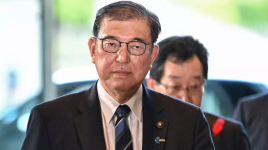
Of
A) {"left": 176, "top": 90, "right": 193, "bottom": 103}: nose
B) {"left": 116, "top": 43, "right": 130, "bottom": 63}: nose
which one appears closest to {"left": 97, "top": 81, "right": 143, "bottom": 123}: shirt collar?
{"left": 116, "top": 43, "right": 130, "bottom": 63}: nose

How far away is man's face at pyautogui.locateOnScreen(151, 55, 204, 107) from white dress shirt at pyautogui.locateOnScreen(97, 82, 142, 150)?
727 mm

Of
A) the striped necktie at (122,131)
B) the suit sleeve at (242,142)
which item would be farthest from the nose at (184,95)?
the striped necktie at (122,131)

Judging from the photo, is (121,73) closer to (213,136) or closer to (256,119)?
(213,136)

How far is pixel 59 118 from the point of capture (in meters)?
1.90

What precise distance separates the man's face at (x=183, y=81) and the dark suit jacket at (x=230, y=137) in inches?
8.7

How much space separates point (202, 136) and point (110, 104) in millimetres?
398

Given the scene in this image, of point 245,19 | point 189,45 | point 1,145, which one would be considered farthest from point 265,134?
point 1,145

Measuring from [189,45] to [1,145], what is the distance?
3.67 metres

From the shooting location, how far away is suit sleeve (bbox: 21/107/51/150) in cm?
180

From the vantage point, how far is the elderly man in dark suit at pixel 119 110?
1863mm

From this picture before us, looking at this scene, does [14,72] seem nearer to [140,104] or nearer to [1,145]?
[1,145]

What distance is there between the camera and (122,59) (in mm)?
1852

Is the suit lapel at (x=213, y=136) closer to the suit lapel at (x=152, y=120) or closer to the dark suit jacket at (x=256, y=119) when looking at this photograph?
the dark suit jacket at (x=256, y=119)

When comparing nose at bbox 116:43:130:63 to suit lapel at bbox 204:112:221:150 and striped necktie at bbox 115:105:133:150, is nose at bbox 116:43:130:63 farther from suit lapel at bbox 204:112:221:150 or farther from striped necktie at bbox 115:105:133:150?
suit lapel at bbox 204:112:221:150
